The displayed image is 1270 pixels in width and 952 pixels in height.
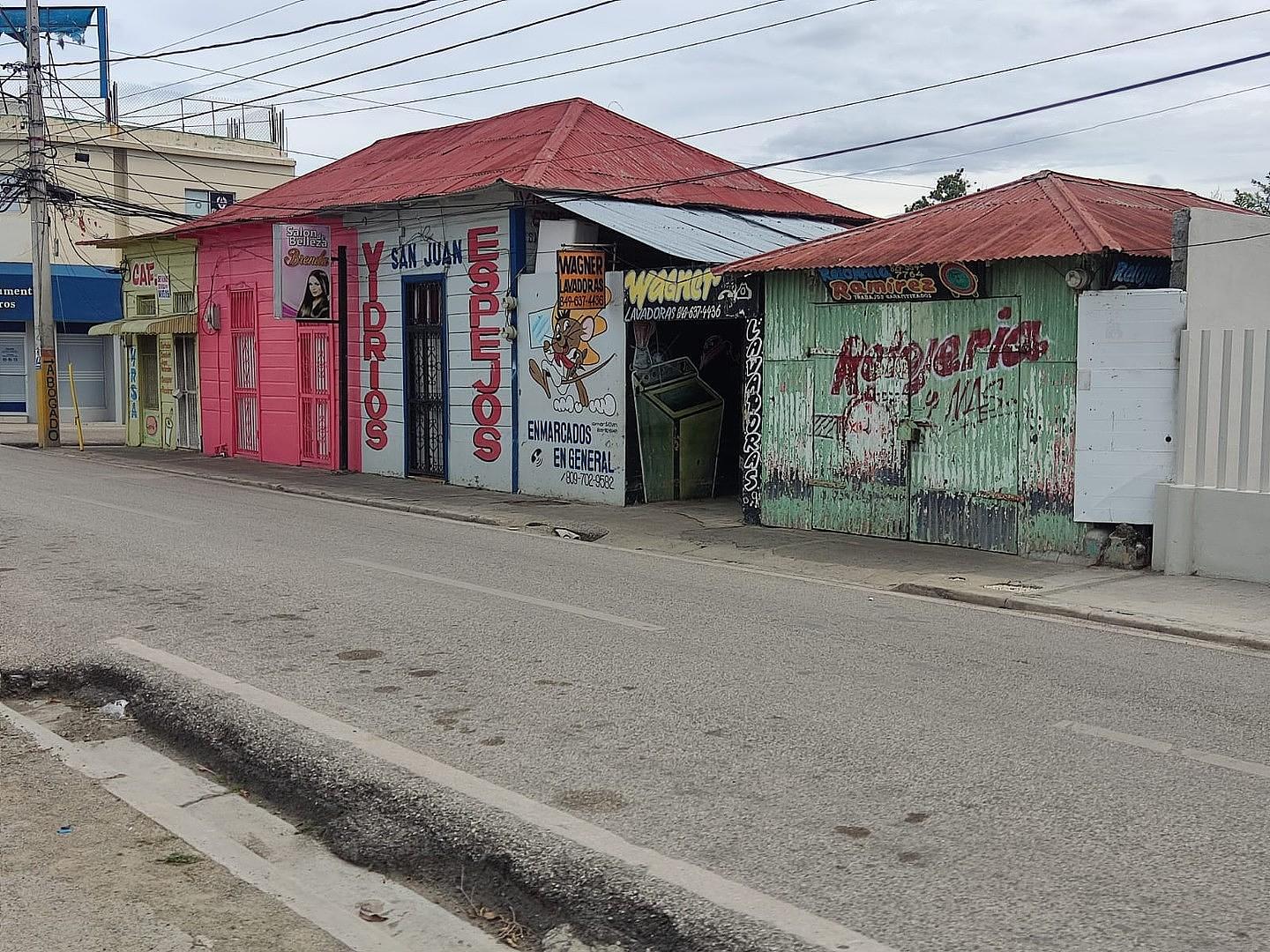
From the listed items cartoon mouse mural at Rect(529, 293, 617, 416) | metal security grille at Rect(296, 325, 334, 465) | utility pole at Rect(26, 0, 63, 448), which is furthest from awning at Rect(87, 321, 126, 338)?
cartoon mouse mural at Rect(529, 293, 617, 416)

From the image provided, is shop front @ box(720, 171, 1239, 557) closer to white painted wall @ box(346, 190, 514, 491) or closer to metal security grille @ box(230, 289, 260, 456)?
white painted wall @ box(346, 190, 514, 491)

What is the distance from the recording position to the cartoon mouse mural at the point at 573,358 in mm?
17422

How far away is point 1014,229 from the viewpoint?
12773 mm

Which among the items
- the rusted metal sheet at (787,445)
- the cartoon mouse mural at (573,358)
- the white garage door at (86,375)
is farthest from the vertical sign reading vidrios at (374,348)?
the white garage door at (86,375)

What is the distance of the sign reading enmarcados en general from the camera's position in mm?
17047

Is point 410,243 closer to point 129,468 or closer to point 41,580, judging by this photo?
point 129,468

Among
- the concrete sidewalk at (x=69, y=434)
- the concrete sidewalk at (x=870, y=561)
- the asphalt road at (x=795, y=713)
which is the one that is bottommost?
the concrete sidewalk at (x=69, y=434)

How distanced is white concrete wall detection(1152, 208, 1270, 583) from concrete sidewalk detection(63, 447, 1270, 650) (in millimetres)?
358

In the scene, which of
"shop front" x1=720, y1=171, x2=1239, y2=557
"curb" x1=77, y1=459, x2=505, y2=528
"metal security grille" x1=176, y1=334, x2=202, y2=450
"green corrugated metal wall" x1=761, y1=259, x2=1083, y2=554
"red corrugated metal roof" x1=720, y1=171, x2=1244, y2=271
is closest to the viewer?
"shop front" x1=720, y1=171, x2=1239, y2=557

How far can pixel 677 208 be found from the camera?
19.0m

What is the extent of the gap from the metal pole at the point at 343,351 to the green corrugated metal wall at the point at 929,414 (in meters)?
9.70

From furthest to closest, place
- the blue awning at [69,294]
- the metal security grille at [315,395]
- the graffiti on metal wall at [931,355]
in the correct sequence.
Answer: the blue awning at [69,294]
the metal security grille at [315,395]
the graffiti on metal wall at [931,355]

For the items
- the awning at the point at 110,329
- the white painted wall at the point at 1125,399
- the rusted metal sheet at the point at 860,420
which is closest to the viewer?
the white painted wall at the point at 1125,399

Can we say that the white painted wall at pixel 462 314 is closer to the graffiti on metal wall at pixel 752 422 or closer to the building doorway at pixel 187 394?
the graffiti on metal wall at pixel 752 422
